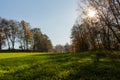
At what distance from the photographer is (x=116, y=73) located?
23.3 m

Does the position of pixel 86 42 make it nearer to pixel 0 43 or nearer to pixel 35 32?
pixel 0 43

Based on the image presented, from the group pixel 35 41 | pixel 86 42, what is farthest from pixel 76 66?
pixel 35 41

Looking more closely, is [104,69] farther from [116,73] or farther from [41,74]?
[41,74]

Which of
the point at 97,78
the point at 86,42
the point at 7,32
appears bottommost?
the point at 97,78

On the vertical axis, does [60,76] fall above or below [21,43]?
below

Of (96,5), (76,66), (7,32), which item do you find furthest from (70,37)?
(76,66)

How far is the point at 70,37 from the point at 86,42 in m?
20.4

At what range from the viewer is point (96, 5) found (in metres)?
48.3

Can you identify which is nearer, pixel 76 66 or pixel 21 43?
pixel 76 66

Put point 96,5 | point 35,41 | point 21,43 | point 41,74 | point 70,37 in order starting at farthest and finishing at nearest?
point 35,41
point 21,43
point 70,37
point 96,5
point 41,74

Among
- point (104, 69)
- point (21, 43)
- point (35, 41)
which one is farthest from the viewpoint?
point (35, 41)

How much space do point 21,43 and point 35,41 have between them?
18411 mm

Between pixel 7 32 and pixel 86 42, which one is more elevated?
pixel 7 32

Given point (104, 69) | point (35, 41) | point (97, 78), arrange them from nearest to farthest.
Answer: point (97, 78)
point (104, 69)
point (35, 41)
